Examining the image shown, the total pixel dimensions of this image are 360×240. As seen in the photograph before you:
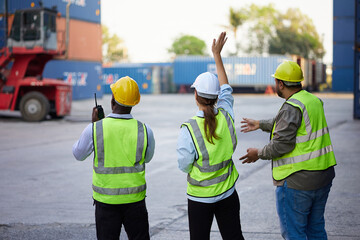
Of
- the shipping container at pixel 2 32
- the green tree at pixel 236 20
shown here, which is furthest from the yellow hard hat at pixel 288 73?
the green tree at pixel 236 20

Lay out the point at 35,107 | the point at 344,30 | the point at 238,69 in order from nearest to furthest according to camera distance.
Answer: the point at 35,107 → the point at 344,30 → the point at 238,69

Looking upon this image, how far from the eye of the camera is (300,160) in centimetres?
409

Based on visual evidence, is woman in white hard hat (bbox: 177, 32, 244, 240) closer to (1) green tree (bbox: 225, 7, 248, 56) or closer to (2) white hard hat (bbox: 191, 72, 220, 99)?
(2) white hard hat (bbox: 191, 72, 220, 99)

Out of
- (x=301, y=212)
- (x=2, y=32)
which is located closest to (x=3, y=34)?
(x=2, y=32)

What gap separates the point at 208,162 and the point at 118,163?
0.59 m

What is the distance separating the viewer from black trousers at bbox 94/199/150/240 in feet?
12.7

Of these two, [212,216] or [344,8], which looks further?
[344,8]

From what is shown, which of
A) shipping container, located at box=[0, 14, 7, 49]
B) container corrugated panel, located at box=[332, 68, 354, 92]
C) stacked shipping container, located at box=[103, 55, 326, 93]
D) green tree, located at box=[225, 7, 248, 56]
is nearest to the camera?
shipping container, located at box=[0, 14, 7, 49]

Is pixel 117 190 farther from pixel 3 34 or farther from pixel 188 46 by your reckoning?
pixel 188 46

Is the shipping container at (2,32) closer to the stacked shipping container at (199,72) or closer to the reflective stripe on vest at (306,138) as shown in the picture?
the reflective stripe on vest at (306,138)

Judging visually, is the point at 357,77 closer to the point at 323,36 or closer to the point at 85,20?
the point at 85,20

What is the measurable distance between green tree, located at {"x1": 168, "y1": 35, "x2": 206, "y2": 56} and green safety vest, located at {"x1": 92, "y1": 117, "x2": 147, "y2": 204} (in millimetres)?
108074

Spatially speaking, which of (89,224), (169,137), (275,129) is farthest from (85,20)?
(275,129)

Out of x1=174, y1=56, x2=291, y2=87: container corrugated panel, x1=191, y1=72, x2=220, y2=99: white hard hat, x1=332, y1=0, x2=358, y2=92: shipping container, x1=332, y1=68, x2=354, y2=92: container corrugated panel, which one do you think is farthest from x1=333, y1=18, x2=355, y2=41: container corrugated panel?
x1=191, y1=72, x2=220, y2=99: white hard hat
